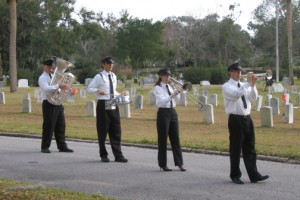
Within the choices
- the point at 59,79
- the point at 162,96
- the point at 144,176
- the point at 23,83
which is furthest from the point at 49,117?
the point at 23,83

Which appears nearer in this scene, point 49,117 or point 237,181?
point 237,181

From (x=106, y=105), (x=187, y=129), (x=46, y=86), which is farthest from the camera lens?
(x=187, y=129)

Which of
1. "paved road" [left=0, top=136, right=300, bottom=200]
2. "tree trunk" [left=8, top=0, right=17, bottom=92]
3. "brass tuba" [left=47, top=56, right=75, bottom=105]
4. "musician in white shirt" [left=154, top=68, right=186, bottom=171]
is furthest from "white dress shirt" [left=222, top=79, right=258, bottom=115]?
"tree trunk" [left=8, top=0, right=17, bottom=92]

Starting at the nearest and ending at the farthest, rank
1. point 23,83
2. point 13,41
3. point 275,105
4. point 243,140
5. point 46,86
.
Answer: point 243,140
point 46,86
point 275,105
point 13,41
point 23,83

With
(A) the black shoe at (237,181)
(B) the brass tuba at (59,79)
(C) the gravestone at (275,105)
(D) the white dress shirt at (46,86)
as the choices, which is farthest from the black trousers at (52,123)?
(C) the gravestone at (275,105)

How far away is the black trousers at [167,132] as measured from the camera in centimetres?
1017

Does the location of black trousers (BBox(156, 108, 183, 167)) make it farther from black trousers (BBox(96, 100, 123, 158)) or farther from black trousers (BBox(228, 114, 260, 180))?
black trousers (BBox(228, 114, 260, 180))

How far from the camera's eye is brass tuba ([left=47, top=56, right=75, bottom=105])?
1257 centimetres

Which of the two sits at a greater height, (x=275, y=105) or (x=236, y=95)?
(x=236, y=95)

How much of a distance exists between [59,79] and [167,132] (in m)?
3.54

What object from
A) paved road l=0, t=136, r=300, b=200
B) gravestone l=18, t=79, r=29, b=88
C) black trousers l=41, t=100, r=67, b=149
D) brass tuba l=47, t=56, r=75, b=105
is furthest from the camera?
gravestone l=18, t=79, r=29, b=88

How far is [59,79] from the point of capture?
12.6m

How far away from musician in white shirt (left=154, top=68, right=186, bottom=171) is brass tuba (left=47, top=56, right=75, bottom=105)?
302cm

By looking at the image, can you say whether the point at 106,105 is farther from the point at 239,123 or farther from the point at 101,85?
the point at 239,123
